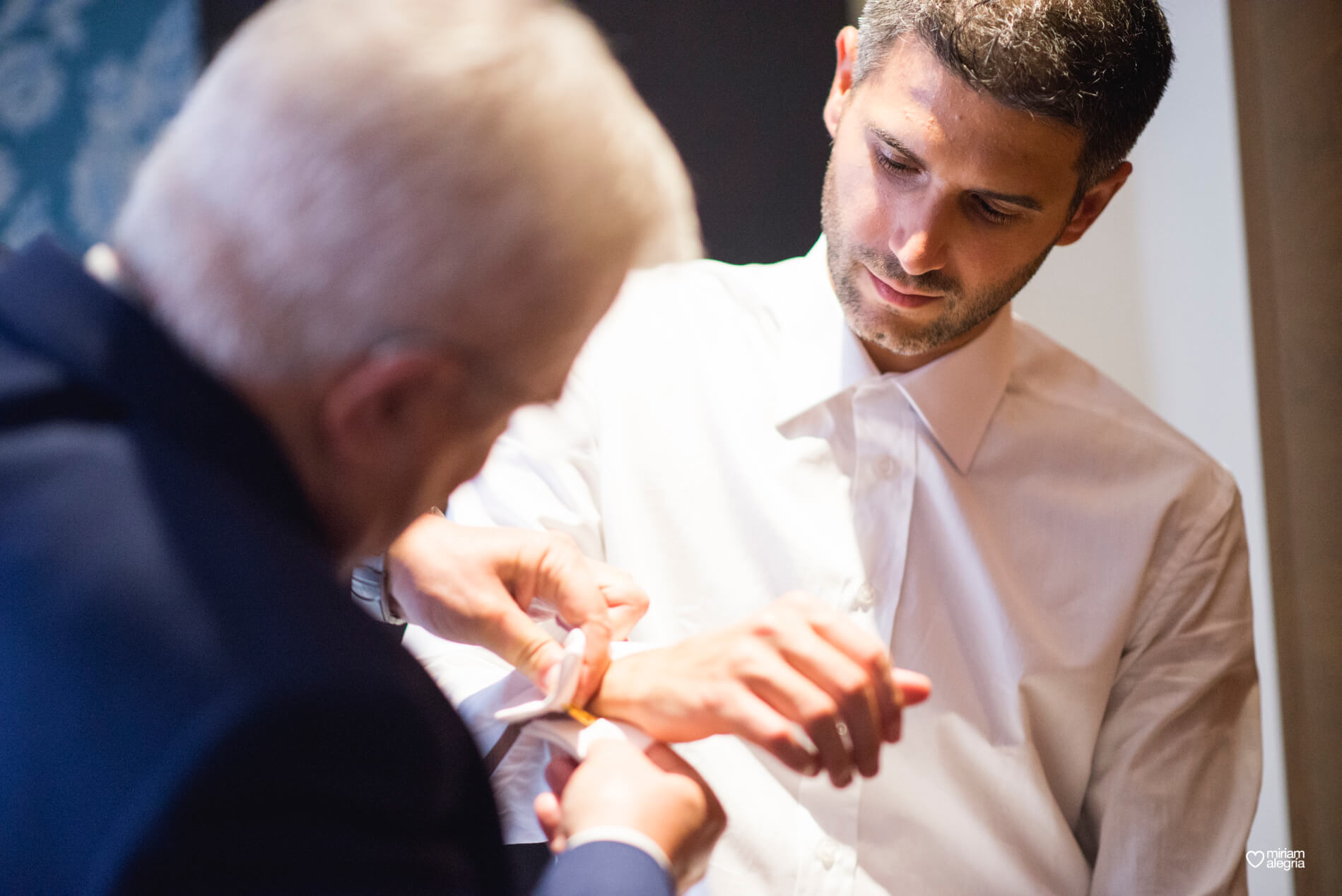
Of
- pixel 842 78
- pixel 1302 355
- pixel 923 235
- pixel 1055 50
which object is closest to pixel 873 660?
pixel 923 235

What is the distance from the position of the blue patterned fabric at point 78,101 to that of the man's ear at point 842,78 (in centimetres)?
177

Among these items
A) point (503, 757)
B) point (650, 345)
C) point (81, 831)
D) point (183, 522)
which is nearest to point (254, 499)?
point (183, 522)

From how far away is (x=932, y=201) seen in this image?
3.70ft

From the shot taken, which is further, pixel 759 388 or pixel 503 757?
pixel 759 388

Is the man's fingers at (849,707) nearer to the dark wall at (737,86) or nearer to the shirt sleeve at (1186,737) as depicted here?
the shirt sleeve at (1186,737)

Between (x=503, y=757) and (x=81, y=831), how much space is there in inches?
24.9

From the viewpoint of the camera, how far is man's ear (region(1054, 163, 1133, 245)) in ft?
4.10

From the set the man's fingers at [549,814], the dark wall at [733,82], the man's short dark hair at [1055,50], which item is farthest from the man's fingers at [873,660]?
the dark wall at [733,82]

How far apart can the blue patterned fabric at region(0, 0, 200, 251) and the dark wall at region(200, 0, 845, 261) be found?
2.50ft

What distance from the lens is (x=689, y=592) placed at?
1.27 metres

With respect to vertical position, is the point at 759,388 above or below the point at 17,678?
below

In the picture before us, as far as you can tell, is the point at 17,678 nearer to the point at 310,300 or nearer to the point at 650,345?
the point at 310,300

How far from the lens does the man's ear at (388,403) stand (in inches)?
19.2

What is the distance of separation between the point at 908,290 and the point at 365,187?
83cm
